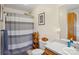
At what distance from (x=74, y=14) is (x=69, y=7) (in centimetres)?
13

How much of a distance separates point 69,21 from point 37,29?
1.66 feet

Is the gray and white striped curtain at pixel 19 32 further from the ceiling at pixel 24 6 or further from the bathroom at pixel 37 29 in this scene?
the ceiling at pixel 24 6

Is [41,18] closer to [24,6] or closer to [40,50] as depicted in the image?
[24,6]

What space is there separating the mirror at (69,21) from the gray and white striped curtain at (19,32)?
0.48 metres

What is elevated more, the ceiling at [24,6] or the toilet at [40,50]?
the ceiling at [24,6]

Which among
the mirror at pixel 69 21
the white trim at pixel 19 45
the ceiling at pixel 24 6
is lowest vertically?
the white trim at pixel 19 45

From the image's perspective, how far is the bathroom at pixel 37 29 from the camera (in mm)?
1295

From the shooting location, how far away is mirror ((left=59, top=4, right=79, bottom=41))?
4.41 feet

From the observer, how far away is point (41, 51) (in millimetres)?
1334

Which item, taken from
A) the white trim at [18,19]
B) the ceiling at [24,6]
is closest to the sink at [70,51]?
the white trim at [18,19]

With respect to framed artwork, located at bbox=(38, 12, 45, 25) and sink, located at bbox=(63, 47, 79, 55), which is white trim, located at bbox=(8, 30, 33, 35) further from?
sink, located at bbox=(63, 47, 79, 55)

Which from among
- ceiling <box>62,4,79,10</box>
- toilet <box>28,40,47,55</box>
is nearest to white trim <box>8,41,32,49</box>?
toilet <box>28,40,47,55</box>
